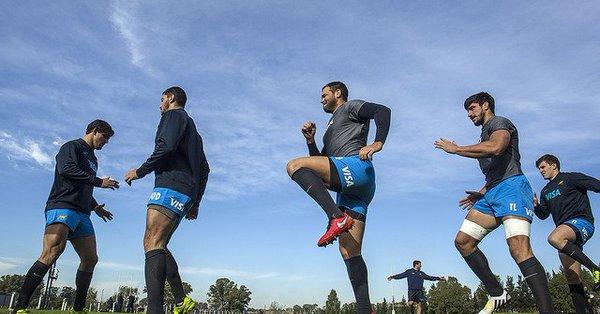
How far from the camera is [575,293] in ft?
25.1

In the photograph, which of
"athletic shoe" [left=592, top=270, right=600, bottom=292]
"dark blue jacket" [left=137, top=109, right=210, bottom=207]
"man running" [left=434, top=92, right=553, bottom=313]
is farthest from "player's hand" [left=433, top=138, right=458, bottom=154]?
"athletic shoe" [left=592, top=270, right=600, bottom=292]

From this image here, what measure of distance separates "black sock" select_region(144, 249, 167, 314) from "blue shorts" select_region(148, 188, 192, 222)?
1.58 ft

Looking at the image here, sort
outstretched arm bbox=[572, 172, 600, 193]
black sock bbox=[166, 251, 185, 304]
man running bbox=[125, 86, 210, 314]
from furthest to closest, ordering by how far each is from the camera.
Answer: outstretched arm bbox=[572, 172, 600, 193]
black sock bbox=[166, 251, 185, 304]
man running bbox=[125, 86, 210, 314]

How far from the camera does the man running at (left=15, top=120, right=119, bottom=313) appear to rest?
6758 millimetres

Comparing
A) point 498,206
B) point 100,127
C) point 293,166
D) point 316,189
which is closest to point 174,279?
point 293,166

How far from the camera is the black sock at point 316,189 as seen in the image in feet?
14.9

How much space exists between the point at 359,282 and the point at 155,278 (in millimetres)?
2219

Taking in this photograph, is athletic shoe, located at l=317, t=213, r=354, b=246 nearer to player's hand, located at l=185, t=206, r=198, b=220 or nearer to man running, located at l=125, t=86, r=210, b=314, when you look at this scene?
man running, located at l=125, t=86, r=210, b=314

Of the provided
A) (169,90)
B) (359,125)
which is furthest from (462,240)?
(169,90)

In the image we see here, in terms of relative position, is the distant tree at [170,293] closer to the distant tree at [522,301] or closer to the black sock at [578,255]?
the black sock at [578,255]

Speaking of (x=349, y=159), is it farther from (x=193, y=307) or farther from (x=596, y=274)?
(x=596, y=274)

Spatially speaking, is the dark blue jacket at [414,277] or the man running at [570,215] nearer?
the man running at [570,215]

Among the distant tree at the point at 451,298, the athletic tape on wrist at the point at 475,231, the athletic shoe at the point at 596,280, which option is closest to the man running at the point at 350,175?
the athletic tape on wrist at the point at 475,231

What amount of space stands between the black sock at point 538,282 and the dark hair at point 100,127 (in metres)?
7.04
